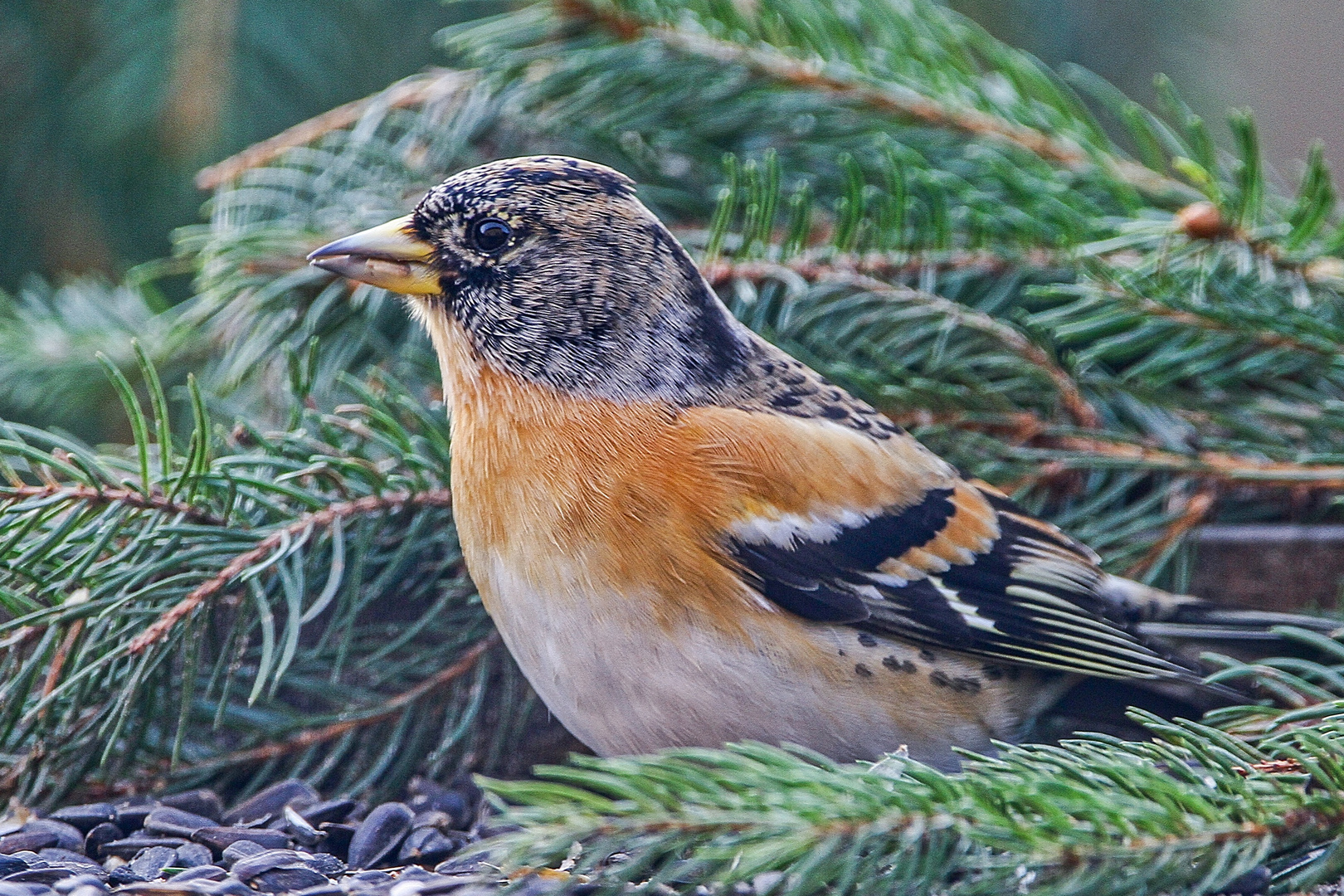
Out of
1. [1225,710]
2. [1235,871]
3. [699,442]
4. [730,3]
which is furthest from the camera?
[730,3]

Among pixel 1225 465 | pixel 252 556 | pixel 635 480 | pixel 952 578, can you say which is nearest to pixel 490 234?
pixel 635 480

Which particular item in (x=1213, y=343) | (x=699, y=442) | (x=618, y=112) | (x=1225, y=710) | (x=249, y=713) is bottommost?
(x=249, y=713)

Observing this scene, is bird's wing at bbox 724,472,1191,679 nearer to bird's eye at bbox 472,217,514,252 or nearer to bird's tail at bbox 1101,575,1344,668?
bird's tail at bbox 1101,575,1344,668

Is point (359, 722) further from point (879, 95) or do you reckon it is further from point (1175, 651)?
point (879, 95)

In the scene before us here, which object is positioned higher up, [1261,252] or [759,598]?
[1261,252]

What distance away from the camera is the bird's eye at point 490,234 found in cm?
171

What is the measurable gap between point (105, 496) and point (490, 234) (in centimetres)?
60

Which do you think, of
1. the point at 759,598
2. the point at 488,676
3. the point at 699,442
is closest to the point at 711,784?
the point at 759,598

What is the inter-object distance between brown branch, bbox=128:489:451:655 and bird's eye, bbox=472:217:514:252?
0.36 m

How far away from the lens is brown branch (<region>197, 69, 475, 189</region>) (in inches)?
83.1

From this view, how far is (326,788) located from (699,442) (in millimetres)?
740

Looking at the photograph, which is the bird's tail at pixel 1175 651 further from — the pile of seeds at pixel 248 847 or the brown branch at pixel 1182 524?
the pile of seeds at pixel 248 847

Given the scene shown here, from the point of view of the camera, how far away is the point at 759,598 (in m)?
1.51

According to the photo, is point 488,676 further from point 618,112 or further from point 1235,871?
point 1235,871
